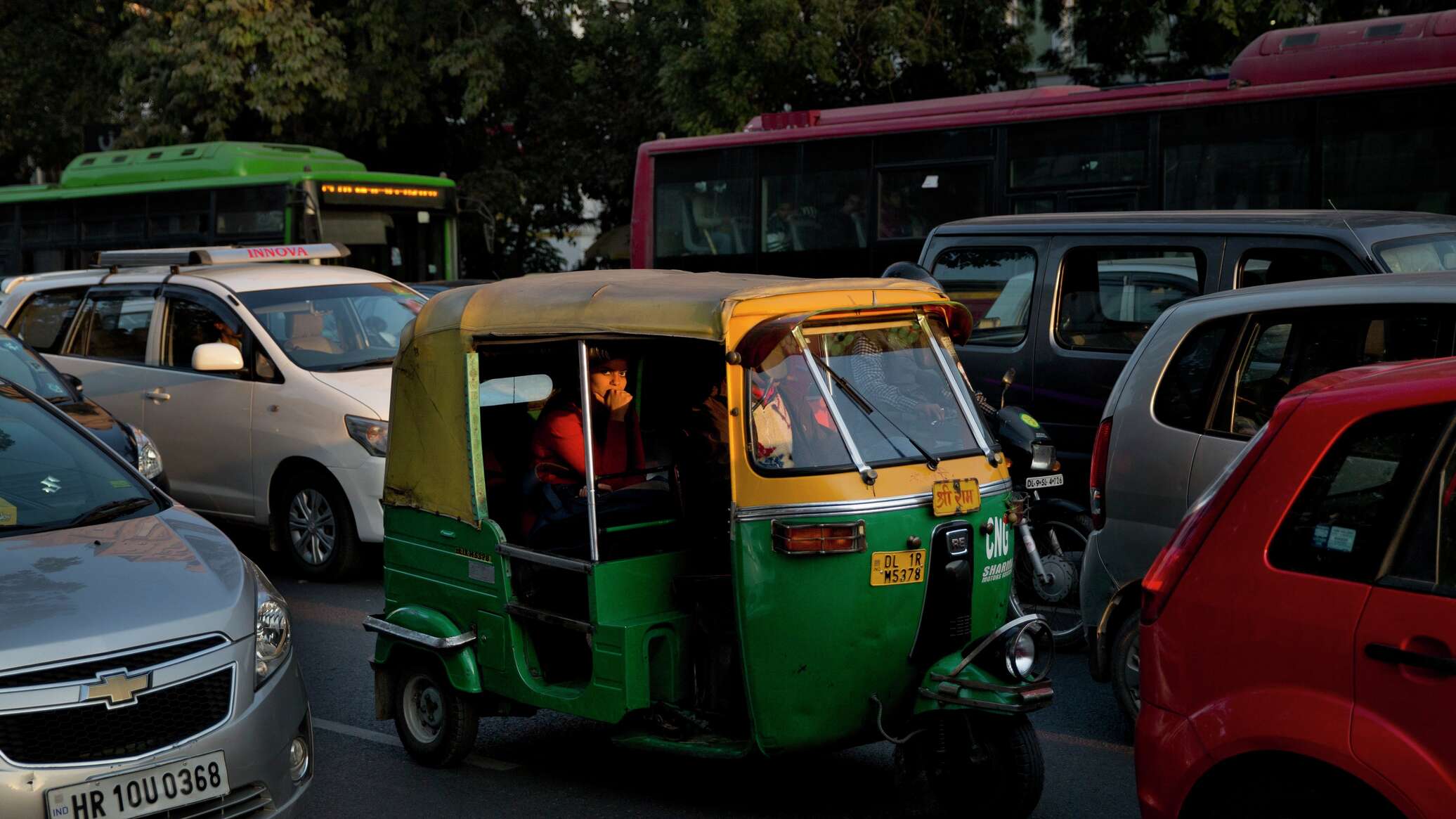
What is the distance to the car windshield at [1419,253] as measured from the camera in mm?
7367

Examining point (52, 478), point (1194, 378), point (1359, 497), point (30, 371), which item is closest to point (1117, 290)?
point (1194, 378)

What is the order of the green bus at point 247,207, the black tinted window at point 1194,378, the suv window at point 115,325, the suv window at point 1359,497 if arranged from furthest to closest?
the green bus at point 247,207 < the suv window at point 115,325 < the black tinted window at point 1194,378 < the suv window at point 1359,497

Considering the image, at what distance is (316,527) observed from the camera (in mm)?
9867

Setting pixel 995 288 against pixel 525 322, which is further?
pixel 995 288

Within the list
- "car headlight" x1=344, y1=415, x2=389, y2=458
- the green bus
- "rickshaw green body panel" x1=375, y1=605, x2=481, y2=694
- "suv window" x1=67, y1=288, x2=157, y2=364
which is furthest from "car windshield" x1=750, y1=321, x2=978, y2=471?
the green bus

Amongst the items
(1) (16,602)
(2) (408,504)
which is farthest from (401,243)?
(1) (16,602)

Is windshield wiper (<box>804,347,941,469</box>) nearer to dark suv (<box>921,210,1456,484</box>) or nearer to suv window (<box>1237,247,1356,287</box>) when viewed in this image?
suv window (<box>1237,247,1356,287</box>)

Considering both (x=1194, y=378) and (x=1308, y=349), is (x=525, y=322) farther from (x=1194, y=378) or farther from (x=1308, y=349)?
(x=1308, y=349)

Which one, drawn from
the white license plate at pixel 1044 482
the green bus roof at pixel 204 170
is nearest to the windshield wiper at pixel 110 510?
the white license plate at pixel 1044 482

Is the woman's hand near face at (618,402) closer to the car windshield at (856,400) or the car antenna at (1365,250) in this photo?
the car windshield at (856,400)

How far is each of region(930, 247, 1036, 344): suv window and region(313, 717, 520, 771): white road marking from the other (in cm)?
381

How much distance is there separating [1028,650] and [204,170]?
53.2 feet

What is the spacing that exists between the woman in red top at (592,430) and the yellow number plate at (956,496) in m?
1.44

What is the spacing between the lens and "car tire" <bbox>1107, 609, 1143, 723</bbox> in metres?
6.07
